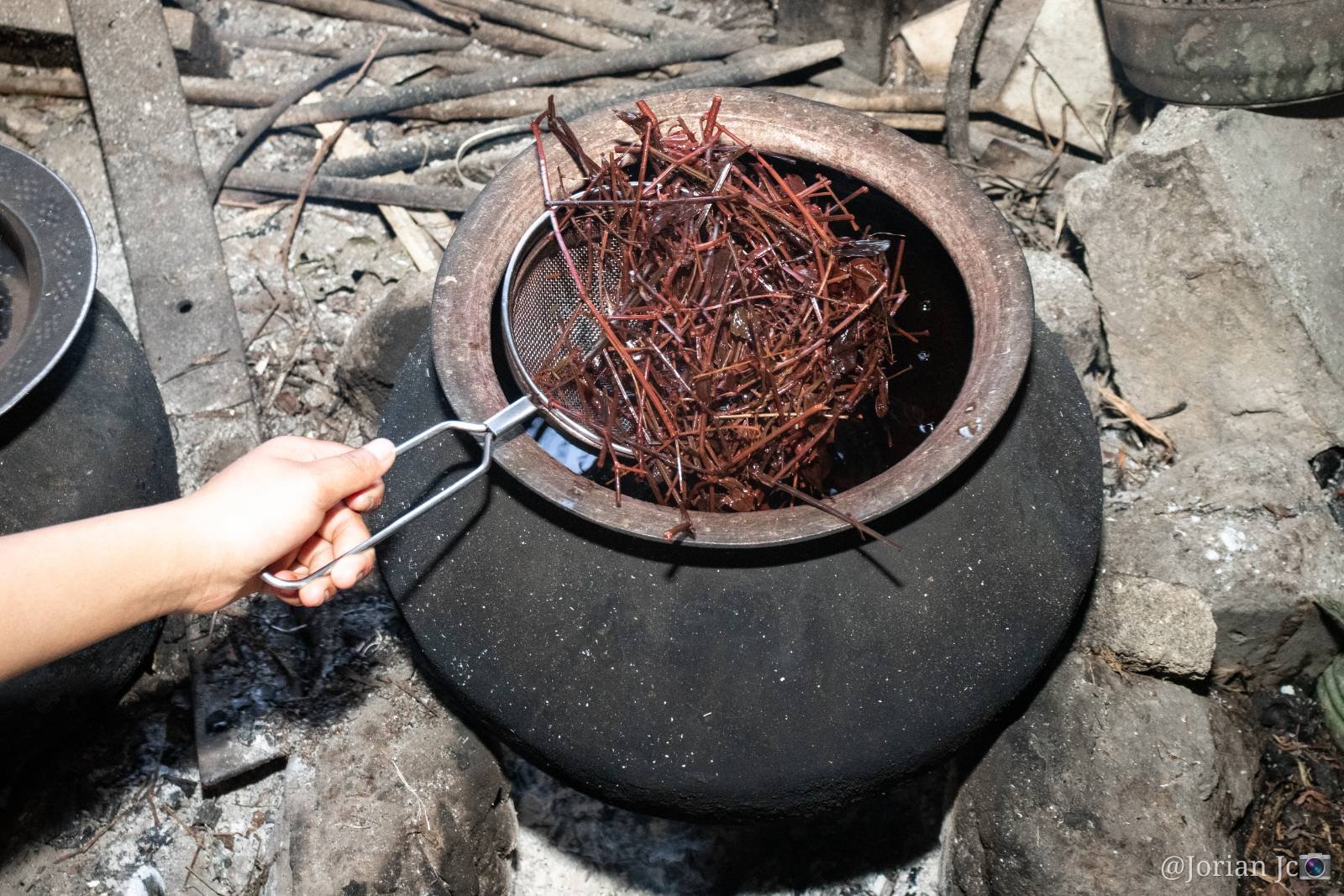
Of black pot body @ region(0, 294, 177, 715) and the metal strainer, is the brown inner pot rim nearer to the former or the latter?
the metal strainer

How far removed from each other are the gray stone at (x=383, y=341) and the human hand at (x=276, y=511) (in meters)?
1.24

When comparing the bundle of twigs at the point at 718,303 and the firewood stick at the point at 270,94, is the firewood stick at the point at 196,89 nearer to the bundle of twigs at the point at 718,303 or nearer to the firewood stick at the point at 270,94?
the firewood stick at the point at 270,94

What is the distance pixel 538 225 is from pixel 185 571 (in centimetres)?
86

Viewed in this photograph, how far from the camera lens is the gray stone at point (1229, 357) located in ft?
Result: 8.46

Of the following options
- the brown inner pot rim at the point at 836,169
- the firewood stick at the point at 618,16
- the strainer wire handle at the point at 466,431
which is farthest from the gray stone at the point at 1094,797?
the firewood stick at the point at 618,16

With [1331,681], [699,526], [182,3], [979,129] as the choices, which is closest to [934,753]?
[699,526]

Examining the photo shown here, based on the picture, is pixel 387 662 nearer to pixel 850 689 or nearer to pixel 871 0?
pixel 850 689

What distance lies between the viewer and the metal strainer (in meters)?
1.62

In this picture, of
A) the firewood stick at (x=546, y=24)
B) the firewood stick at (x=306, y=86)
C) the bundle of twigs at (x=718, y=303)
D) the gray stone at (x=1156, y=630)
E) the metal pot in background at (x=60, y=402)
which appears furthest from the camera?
the firewood stick at (x=546, y=24)

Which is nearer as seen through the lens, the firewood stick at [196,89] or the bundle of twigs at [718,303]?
the bundle of twigs at [718,303]

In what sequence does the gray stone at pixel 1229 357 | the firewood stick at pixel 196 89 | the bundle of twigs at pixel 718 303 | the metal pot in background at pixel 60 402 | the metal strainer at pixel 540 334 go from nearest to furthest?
1. the metal strainer at pixel 540 334
2. the bundle of twigs at pixel 718 303
3. the metal pot in background at pixel 60 402
4. the gray stone at pixel 1229 357
5. the firewood stick at pixel 196 89

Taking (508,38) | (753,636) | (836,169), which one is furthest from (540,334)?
(508,38)

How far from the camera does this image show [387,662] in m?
2.48

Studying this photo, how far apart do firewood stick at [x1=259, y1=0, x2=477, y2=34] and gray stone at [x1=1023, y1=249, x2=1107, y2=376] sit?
2.35m
